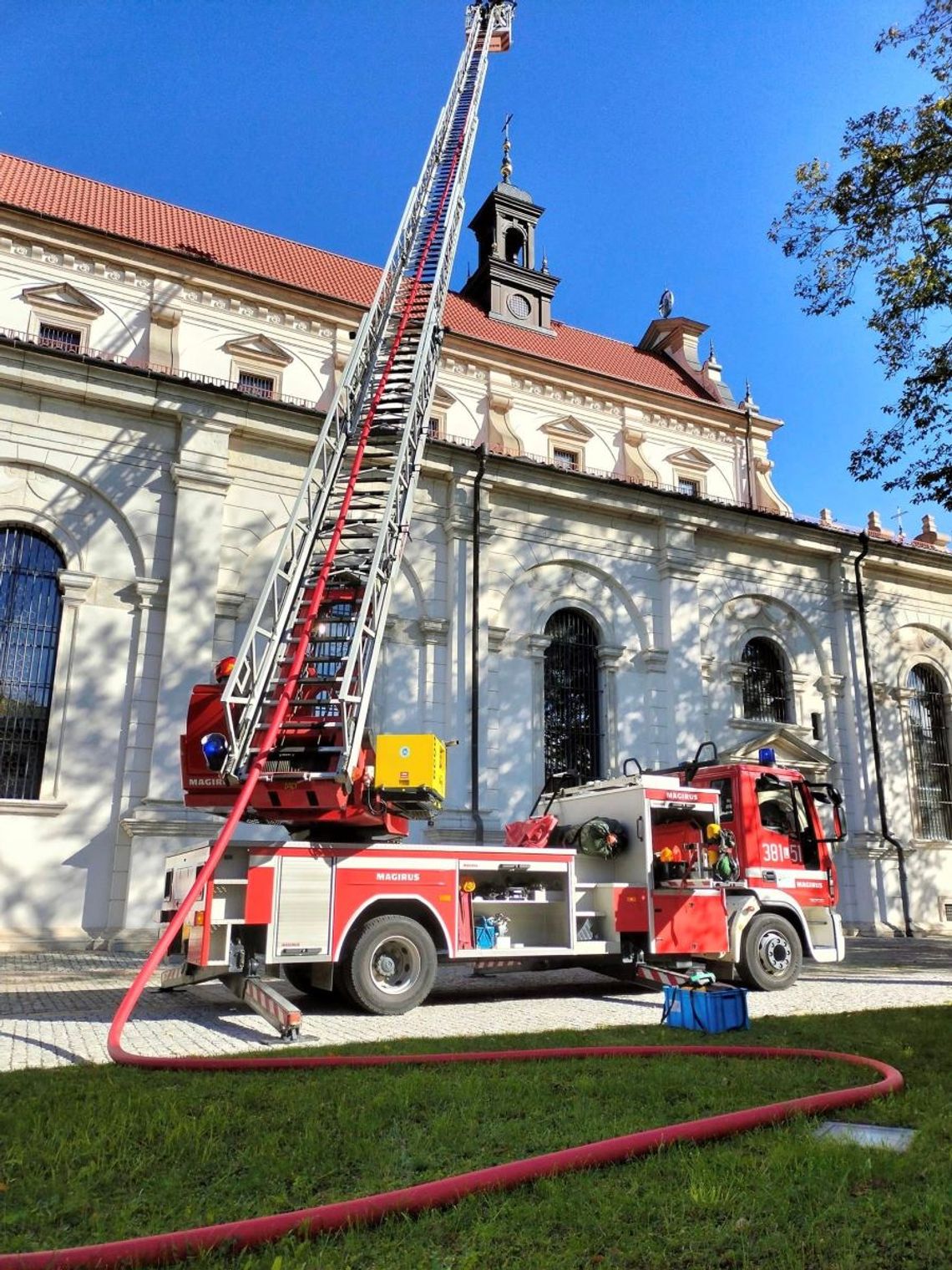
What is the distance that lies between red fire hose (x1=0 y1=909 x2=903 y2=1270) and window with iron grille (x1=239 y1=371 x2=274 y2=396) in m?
18.6

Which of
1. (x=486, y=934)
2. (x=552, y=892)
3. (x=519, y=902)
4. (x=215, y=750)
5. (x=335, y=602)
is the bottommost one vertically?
(x=486, y=934)

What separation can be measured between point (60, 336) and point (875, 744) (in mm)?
22326

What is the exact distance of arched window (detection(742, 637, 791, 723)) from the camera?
2427cm

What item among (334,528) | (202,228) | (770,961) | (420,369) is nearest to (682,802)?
(770,961)

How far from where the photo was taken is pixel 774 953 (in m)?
12.1

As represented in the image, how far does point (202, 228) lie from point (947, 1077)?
2734 cm

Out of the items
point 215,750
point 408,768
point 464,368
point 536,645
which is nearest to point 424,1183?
point 408,768

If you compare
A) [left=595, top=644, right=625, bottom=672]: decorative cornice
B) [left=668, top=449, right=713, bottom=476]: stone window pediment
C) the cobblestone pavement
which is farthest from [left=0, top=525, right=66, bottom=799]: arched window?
[left=668, top=449, right=713, bottom=476]: stone window pediment

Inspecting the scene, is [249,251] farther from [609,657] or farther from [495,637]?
[609,657]

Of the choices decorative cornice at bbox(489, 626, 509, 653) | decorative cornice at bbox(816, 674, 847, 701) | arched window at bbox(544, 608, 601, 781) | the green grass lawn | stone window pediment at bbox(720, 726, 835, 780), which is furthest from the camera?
decorative cornice at bbox(816, 674, 847, 701)

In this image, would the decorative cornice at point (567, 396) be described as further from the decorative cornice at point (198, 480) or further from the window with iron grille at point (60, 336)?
the window with iron grille at point (60, 336)

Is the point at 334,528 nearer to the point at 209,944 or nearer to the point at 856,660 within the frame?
the point at 209,944

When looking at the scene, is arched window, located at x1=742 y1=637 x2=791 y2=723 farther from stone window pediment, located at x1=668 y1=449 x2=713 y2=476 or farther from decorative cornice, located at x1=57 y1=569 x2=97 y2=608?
decorative cornice, located at x1=57 y1=569 x2=97 y2=608

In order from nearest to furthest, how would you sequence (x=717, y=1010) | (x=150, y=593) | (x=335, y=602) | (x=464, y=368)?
(x=717, y=1010) → (x=335, y=602) → (x=150, y=593) → (x=464, y=368)
